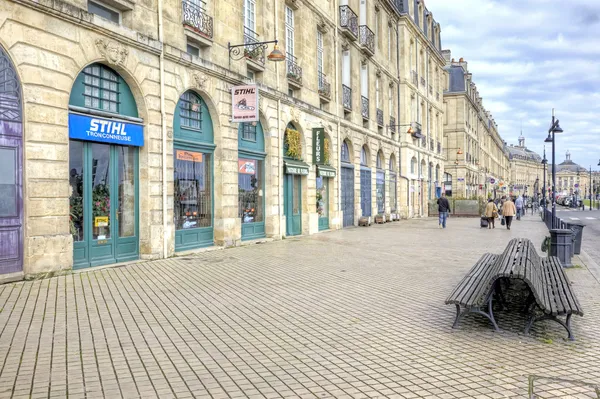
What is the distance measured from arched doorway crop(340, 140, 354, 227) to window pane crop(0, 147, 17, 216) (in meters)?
16.5

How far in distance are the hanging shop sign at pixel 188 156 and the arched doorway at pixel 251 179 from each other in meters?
1.97

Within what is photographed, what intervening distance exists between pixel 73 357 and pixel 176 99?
8820 mm

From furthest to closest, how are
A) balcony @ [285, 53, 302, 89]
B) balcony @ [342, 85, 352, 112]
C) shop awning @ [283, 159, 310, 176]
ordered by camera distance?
1. balcony @ [342, 85, 352, 112]
2. balcony @ [285, 53, 302, 89]
3. shop awning @ [283, 159, 310, 176]

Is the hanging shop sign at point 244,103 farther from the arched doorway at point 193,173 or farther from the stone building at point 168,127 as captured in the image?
the arched doorway at point 193,173

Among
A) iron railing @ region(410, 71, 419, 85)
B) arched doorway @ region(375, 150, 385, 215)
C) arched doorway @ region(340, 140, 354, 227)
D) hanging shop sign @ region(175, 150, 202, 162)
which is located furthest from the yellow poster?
iron railing @ region(410, 71, 419, 85)

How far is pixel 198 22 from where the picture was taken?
13453 mm

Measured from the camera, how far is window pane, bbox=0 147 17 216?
8523 millimetres

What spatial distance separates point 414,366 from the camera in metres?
4.59

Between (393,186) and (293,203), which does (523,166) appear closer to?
(393,186)

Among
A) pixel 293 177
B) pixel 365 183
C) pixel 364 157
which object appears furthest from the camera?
pixel 364 157

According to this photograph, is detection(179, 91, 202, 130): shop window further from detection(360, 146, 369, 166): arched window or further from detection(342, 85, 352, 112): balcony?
detection(360, 146, 369, 166): arched window

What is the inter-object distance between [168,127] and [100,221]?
2.87 metres

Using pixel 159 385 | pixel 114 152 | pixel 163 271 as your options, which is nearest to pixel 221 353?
pixel 159 385

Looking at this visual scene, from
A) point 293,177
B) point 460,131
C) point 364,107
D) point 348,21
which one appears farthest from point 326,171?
point 460,131
